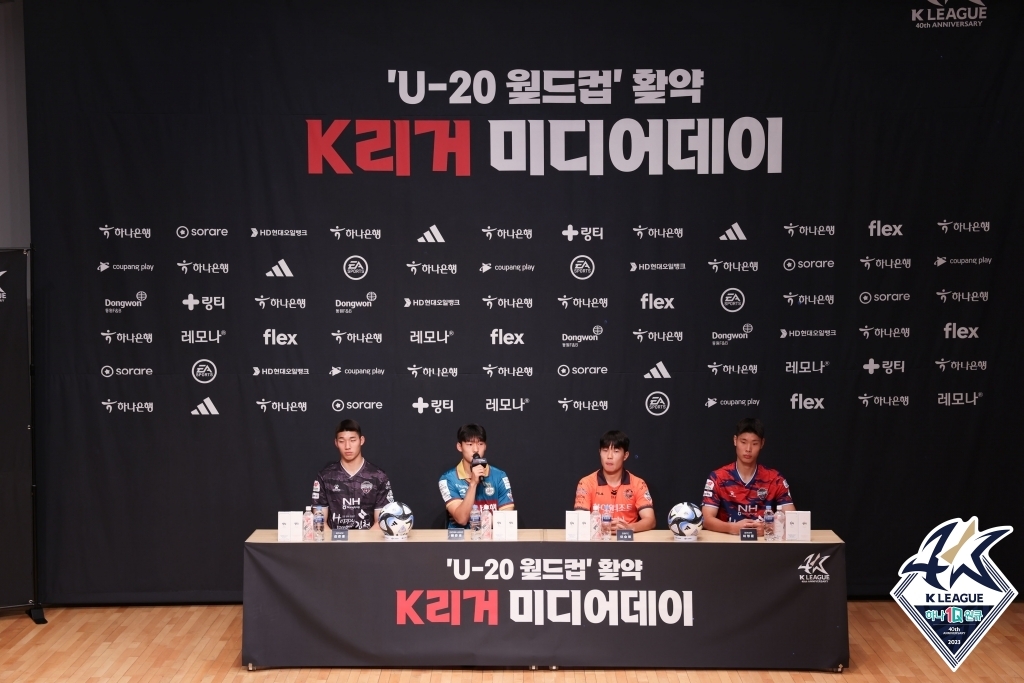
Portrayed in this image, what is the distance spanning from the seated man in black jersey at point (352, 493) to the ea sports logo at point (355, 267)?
3.30 ft

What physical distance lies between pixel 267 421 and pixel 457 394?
1.09 metres

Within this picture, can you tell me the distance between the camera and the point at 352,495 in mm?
4875

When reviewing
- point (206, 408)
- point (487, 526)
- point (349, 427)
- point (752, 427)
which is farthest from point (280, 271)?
point (752, 427)

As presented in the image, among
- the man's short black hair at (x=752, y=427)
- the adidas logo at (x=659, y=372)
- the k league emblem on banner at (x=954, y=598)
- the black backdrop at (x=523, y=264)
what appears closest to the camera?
the k league emblem on banner at (x=954, y=598)

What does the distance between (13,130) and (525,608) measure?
3.97 m

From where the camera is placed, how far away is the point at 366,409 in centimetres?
543

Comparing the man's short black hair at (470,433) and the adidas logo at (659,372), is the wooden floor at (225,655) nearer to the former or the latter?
the man's short black hair at (470,433)

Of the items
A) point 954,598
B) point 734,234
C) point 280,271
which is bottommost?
point 954,598

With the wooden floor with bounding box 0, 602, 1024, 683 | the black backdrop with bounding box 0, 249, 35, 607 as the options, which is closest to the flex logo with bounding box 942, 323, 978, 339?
the wooden floor with bounding box 0, 602, 1024, 683

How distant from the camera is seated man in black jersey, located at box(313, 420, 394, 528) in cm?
486

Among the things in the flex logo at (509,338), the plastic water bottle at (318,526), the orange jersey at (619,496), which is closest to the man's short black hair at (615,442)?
the orange jersey at (619,496)

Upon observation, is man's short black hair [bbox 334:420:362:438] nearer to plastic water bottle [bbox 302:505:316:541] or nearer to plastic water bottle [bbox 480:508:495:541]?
plastic water bottle [bbox 302:505:316:541]

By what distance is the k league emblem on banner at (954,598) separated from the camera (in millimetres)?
4352

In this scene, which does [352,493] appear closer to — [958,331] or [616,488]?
[616,488]
